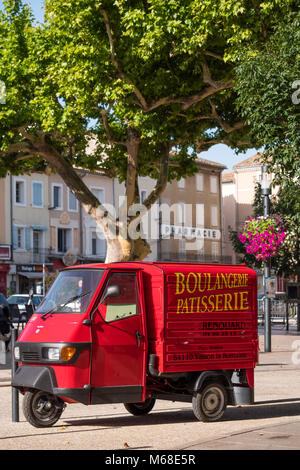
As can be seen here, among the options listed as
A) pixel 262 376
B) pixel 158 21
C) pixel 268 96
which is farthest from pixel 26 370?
pixel 158 21

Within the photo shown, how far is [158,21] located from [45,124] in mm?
4922

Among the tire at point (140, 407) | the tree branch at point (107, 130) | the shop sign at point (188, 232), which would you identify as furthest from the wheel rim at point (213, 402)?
the shop sign at point (188, 232)

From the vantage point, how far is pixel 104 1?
74.1 ft

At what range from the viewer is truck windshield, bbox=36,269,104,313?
1078 centimetres

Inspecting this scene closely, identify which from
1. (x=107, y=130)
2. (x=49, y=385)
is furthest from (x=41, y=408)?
(x=107, y=130)

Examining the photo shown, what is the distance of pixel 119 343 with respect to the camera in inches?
424

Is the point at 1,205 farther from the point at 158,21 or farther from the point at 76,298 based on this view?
the point at 76,298

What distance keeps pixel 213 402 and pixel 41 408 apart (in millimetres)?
2217

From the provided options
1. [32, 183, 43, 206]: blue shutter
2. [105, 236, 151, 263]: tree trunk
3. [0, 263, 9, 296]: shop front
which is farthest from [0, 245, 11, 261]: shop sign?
[105, 236, 151, 263]: tree trunk

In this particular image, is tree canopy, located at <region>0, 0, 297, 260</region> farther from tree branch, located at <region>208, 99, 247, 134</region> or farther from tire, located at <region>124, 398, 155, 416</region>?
tire, located at <region>124, 398, 155, 416</region>

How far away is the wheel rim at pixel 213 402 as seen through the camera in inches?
449

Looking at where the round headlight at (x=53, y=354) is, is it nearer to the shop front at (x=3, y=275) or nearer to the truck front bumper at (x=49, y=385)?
the truck front bumper at (x=49, y=385)

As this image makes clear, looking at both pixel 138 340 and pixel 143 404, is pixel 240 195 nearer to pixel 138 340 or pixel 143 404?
pixel 143 404

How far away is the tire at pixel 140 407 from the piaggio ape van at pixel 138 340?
829 mm
